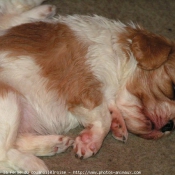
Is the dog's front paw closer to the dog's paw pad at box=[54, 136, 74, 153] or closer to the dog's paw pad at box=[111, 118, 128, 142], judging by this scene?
the dog's paw pad at box=[54, 136, 74, 153]

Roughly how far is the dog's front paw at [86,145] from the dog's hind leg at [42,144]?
8 cm

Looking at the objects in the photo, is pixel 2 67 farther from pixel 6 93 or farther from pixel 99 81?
pixel 99 81

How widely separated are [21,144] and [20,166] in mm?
192

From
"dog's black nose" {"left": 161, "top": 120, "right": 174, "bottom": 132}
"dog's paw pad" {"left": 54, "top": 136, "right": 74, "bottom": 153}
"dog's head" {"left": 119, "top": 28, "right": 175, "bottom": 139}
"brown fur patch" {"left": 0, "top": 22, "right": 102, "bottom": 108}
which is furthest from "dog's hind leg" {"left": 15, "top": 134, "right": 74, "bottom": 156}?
"dog's black nose" {"left": 161, "top": 120, "right": 174, "bottom": 132}

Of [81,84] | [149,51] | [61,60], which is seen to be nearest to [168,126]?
[149,51]

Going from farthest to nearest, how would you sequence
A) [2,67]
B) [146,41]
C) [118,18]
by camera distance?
[118,18]
[146,41]
[2,67]

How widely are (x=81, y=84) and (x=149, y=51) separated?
0.52 m

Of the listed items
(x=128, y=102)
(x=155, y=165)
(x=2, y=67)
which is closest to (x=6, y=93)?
(x=2, y=67)

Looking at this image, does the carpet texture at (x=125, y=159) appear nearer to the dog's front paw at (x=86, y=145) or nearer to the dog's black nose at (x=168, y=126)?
the dog's front paw at (x=86, y=145)

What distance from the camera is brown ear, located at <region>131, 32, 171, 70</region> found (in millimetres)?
2996

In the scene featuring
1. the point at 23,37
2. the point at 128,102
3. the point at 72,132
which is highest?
the point at 23,37

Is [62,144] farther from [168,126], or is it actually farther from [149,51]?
[149,51]

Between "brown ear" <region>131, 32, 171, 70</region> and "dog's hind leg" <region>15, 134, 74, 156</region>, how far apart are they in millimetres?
746

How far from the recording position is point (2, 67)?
9.32 feet
